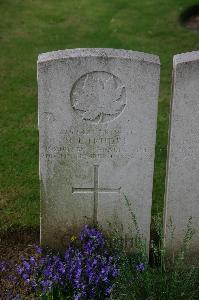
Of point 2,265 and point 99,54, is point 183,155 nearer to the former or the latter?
point 99,54

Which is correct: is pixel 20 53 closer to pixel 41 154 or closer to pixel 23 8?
pixel 23 8

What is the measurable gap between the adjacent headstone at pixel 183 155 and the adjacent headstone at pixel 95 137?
16 cm

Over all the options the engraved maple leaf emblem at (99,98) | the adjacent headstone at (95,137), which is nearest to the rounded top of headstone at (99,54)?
the adjacent headstone at (95,137)

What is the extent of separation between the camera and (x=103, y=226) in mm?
5078

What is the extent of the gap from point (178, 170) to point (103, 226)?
829 mm

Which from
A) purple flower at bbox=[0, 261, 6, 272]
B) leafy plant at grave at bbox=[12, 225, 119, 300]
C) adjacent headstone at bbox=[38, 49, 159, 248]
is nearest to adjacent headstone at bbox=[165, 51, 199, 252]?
adjacent headstone at bbox=[38, 49, 159, 248]

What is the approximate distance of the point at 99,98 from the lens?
4.52 meters

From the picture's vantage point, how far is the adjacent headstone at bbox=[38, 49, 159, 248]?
441 cm

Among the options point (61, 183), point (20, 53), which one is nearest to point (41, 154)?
point (61, 183)

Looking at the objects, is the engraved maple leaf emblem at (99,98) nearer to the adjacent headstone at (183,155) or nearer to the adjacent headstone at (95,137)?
the adjacent headstone at (95,137)

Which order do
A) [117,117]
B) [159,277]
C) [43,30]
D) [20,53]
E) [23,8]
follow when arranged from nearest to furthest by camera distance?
[159,277] → [117,117] → [20,53] → [43,30] → [23,8]

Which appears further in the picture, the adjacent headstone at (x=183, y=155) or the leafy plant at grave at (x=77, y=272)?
the leafy plant at grave at (x=77, y=272)

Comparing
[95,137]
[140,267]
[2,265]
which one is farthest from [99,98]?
[2,265]

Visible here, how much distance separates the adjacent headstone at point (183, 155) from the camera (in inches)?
173
